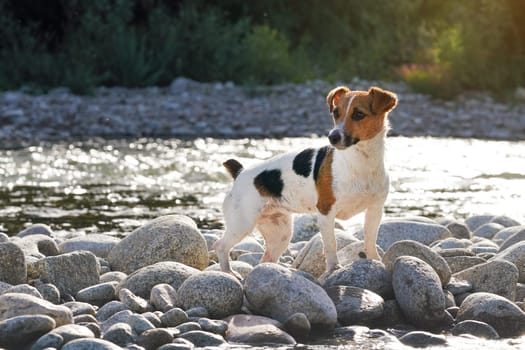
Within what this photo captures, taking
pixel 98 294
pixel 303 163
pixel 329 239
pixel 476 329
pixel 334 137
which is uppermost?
pixel 334 137

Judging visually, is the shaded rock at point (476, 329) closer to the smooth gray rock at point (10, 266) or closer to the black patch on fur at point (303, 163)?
the black patch on fur at point (303, 163)

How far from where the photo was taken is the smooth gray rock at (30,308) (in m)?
6.81

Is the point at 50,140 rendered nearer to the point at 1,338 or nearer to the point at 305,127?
the point at 305,127

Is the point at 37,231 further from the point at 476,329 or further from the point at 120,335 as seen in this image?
the point at 476,329

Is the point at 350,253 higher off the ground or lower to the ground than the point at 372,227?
lower

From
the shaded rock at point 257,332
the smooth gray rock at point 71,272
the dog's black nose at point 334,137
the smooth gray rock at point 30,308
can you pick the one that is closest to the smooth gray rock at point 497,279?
the dog's black nose at point 334,137

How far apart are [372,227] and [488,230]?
3.77 metres

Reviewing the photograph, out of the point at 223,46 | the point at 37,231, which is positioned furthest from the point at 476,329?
the point at 223,46

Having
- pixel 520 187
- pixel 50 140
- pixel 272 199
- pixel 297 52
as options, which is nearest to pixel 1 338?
pixel 272 199

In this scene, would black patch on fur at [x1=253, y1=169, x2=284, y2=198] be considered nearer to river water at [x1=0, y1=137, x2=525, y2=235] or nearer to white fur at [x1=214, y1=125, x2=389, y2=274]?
white fur at [x1=214, y1=125, x2=389, y2=274]

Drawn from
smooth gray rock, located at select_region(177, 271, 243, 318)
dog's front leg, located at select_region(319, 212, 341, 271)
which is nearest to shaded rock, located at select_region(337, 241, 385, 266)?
dog's front leg, located at select_region(319, 212, 341, 271)

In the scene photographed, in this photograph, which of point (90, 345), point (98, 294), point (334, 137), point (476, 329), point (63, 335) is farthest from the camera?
point (98, 294)

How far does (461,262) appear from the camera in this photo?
8.57m

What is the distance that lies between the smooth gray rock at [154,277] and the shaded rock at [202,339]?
995 millimetres
